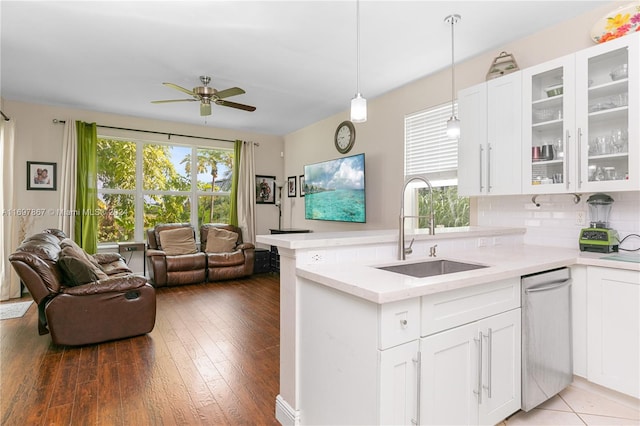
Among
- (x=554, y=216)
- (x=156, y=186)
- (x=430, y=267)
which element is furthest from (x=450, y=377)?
(x=156, y=186)

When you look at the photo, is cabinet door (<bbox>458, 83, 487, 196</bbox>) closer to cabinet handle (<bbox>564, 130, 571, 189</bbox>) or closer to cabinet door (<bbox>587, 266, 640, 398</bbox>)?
cabinet handle (<bbox>564, 130, 571, 189</bbox>)

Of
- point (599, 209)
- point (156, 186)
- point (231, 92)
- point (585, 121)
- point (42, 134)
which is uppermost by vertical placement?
point (231, 92)

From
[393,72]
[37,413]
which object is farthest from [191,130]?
[37,413]

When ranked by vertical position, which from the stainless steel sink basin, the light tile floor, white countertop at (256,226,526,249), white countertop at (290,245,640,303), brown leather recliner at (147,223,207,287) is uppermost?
white countertop at (256,226,526,249)

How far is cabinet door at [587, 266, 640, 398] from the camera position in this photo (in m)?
1.82

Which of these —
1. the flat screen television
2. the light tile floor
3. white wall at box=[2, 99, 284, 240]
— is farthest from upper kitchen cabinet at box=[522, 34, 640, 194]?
white wall at box=[2, 99, 284, 240]

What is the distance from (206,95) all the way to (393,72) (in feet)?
6.76

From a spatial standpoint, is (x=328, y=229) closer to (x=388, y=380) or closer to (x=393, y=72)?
(x=393, y=72)

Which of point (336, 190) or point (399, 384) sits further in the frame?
point (336, 190)

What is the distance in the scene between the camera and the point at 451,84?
3.38 m

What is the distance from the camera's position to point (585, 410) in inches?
75.9

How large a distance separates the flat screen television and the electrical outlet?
275 cm

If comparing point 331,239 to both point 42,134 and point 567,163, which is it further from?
point 42,134

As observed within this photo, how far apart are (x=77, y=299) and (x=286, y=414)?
6.89 feet
